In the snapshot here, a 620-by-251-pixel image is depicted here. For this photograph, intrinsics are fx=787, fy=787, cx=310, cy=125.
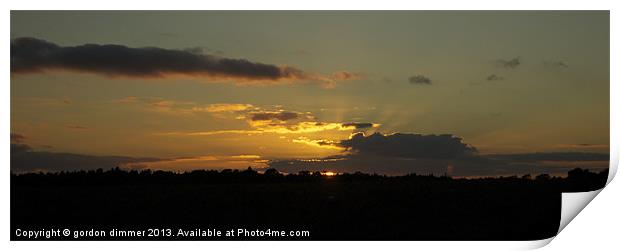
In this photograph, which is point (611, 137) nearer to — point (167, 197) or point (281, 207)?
point (281, 207)

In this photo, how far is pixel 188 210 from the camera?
1149 centimetres

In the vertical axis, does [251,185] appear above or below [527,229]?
above

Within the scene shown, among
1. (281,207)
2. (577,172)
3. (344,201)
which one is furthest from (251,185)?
(577,172)

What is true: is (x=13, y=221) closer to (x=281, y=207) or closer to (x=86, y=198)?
(x=86, y=198)

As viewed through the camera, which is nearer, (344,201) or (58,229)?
(58,229)

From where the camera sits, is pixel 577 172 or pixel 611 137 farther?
pixel 577 172

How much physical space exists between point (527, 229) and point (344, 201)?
2651 mm

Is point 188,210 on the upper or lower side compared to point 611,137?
lower

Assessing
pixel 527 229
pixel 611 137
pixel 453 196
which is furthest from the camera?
pixel 453 196

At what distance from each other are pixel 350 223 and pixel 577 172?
3352mm

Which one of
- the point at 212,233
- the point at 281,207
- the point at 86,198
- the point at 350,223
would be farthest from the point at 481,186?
the point at 86,198

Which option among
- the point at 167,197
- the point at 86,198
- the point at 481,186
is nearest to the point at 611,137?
the point at 481,186

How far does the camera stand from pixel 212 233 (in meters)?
10.8

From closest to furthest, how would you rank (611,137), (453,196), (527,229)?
(611,137)
(527,229)
(453,196)
